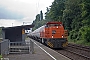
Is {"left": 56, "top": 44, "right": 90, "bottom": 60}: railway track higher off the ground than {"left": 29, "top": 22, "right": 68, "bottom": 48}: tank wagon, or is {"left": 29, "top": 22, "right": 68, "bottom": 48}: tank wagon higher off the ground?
{"left": 29, "top": 22, "right": 68, "bottom": 48}: tank wagon

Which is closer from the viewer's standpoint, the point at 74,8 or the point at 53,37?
the point at 53,37

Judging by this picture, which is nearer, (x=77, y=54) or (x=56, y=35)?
(x=77, y=54)

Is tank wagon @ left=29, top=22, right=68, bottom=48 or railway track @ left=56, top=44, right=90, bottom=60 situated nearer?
railway track @ left=56, top=44, right=90, bottom=60

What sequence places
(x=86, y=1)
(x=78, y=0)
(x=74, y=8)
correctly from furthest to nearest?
1. (x=74, y=8)
2. (x=78, y=0)
3. (x=86, y=1)

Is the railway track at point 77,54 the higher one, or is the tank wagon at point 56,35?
the tank wagon at point 56,35

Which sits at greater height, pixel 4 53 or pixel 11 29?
pixel 11 29

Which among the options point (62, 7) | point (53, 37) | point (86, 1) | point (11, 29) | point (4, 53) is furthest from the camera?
point (62, 7)

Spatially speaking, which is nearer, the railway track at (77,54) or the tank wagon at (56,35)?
the railway track at (77,54)

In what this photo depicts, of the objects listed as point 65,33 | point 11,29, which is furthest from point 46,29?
point 11,29

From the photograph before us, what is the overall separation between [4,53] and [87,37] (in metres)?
20.1

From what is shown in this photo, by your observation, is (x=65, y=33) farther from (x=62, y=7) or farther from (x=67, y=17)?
(x=62, y=7)

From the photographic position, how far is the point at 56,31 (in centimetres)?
2909

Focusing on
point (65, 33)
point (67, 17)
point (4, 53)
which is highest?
point (67, 17)

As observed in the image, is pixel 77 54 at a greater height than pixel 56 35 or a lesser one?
lesser
